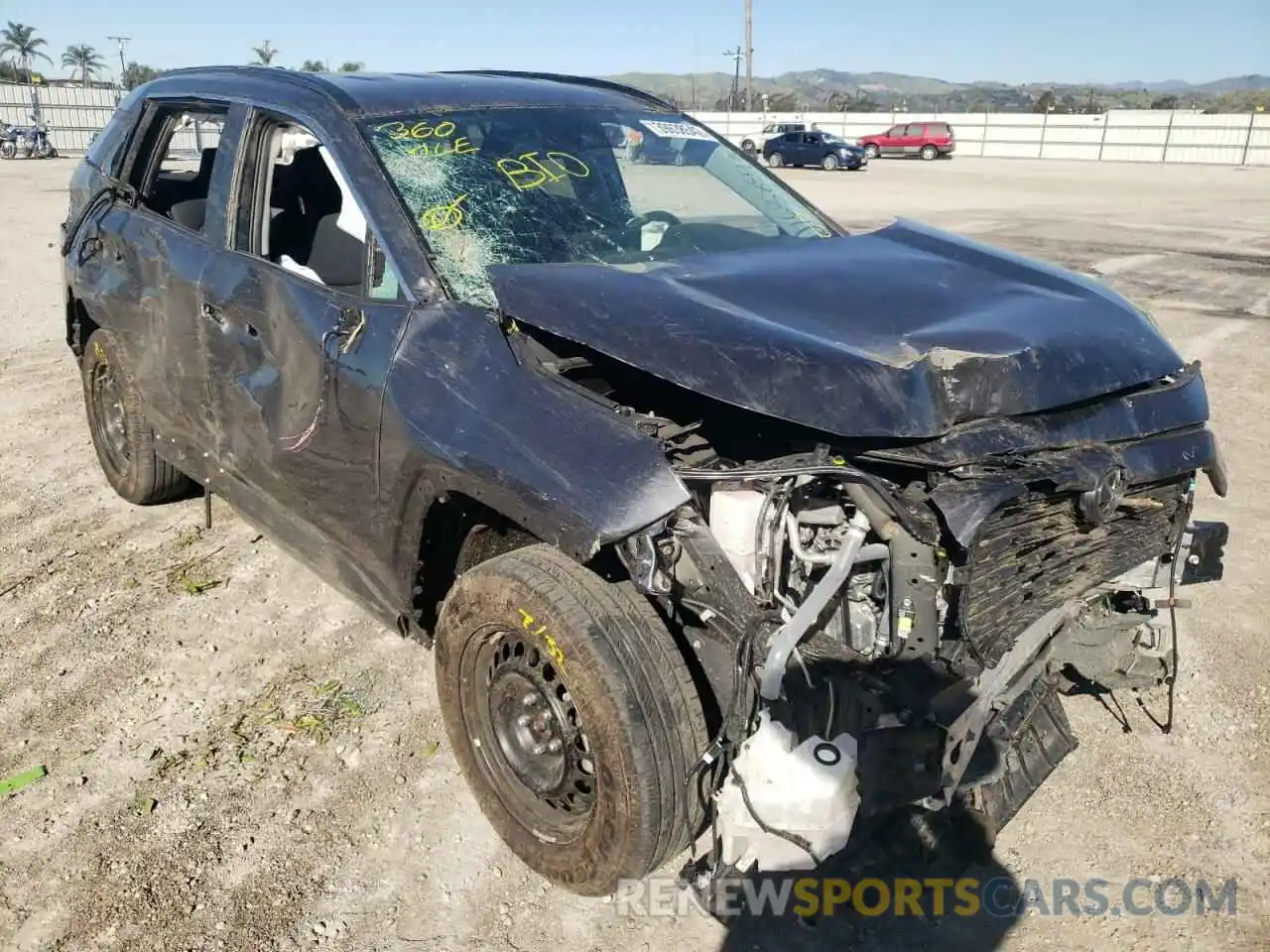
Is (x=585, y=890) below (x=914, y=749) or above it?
below

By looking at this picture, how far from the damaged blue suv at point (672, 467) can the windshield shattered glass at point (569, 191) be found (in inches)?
0.6

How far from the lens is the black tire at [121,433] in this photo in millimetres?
4422

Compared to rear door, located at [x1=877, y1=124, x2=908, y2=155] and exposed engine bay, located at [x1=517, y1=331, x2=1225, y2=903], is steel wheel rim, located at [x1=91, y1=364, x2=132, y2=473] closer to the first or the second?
exposed engine bay, located at [x1=517, y1=331, x2=1225, y2=903]

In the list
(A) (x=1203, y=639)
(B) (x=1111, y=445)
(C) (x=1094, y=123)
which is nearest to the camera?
(B) (x=1111, y=445)

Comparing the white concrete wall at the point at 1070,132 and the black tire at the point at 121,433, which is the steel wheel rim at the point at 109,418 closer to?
the black tire at the point at 121,433

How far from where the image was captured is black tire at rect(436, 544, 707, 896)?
2.29 meters

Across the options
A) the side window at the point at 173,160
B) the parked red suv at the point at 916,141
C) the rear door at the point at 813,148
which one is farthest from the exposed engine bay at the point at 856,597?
the parked red suv at the point at 916,141

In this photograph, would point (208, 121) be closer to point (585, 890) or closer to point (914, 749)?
point (585, 890)

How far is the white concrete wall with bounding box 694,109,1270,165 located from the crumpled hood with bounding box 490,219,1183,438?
Result: 35.5 meters

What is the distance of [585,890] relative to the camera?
8.29ft

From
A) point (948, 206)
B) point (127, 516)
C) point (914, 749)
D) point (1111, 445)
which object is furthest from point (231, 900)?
point (948, 206)

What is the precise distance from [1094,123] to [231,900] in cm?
4627

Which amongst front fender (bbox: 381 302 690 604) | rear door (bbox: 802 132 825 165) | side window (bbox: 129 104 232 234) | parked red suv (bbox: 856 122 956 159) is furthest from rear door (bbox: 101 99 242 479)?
parked red suv (bbox: 856 122 956 159)

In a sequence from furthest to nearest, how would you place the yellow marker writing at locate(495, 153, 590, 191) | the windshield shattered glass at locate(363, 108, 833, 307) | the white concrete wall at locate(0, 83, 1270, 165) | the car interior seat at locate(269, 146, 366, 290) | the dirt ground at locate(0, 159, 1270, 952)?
the white concrete wall at locate(0, 83, 1270, 165)
the yellow marker writing at locate(495, 153, 590, 191)
the car interior seat at locate(269, 146, 366, 290)
the windshield shattered glass at locate(363, 108, 833, 307)
the dirt ground at locate(0, 159, 1270, 952)
